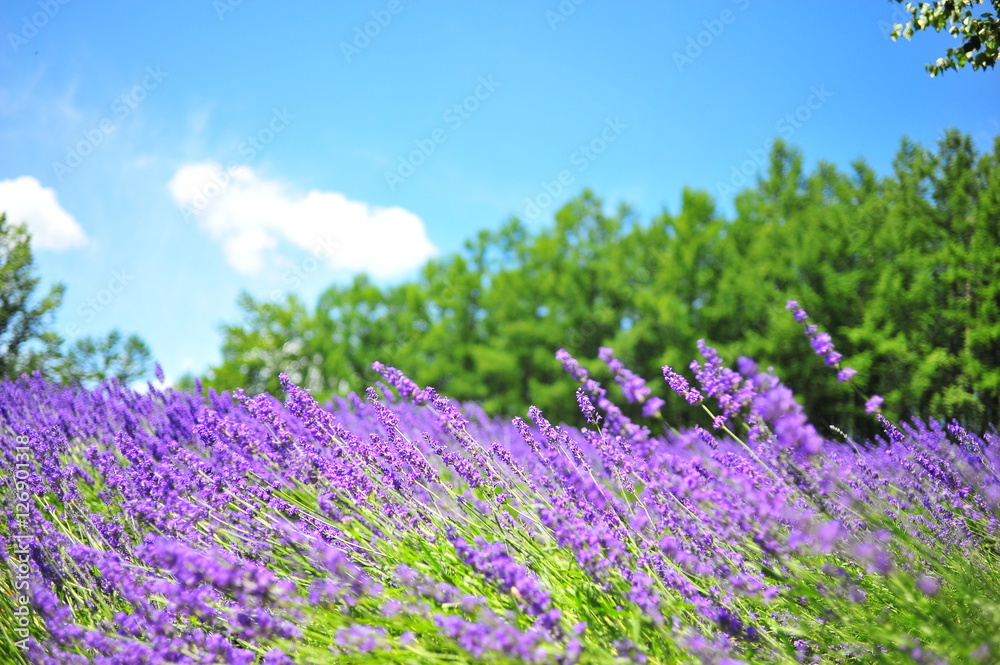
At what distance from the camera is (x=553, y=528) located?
173 centimetres

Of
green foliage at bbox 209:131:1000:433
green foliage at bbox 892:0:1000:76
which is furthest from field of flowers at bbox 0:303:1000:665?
green foliage at bbox 209:131:1000:433

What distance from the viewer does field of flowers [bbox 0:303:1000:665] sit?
63.9 inches

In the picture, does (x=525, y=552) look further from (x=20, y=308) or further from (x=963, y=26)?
(x=20, y=308)

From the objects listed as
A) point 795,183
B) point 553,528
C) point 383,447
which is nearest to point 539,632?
point 553,528

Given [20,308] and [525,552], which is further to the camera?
[20,308]

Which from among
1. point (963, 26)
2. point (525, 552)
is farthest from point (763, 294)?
point (525, 552)

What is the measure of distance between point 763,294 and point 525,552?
14270mm

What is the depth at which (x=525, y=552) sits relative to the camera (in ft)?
7.27

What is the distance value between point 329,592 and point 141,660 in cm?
61

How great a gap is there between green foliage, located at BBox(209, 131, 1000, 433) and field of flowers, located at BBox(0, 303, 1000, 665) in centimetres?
958

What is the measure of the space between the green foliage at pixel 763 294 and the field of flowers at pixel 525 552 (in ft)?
31.4

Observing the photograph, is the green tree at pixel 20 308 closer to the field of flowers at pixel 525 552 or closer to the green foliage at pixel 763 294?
the green foliage at pixel 763 294

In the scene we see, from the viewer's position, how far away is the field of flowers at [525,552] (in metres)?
1.62

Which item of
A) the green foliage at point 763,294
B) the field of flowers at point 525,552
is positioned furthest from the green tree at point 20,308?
the field of flowers at point 525,552
